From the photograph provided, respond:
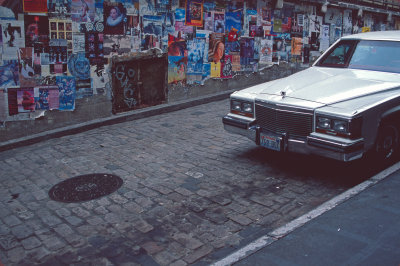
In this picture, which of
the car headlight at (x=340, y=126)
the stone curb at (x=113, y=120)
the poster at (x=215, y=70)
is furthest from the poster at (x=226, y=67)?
the car headlight at (x=340, y=126)

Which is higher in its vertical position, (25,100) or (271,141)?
(25,100)

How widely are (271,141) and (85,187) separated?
272 cm

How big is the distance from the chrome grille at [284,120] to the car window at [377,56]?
6.55ft

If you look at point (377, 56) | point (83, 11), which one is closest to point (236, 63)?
point (83, 11)

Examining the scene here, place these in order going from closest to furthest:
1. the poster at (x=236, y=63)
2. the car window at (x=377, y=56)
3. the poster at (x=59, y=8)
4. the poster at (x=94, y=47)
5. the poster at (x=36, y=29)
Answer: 1. the car window at (x=377, y=56)
2. the poster at (x=36, y=29)
3. the poster at (x=59, y=8)
4. the poster at (x=94, y=47)
5. the poster at (x=236, y=63)

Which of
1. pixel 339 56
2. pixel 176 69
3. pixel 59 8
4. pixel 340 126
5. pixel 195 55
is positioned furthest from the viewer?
pixel 195 55

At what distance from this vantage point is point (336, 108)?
4.94m

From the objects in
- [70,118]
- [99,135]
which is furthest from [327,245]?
[70,118]

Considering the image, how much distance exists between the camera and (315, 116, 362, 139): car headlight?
4766 millimetres

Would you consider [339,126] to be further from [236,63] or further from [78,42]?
[236,63]

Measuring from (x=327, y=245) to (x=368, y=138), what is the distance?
6.62ft

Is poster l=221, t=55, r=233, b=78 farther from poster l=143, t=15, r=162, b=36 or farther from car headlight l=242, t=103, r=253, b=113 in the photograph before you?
car headlight l=242, t=103, r=253, b=113

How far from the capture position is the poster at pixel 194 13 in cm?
1021

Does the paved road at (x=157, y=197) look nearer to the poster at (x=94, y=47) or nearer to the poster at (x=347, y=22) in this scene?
the poster at (x=94, y=47)
